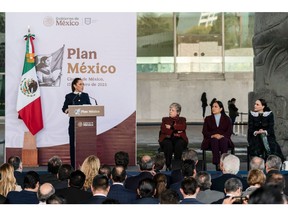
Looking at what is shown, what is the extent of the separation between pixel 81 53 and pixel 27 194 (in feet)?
Result: 14.6

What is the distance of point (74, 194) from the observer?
5324 mm

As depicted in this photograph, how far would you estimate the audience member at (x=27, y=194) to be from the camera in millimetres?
5238

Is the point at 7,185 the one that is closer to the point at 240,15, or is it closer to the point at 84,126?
the point at 84,126

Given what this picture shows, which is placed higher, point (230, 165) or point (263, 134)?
point (263, 134)

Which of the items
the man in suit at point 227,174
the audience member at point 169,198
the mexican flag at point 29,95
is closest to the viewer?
the audience member at point 169,198

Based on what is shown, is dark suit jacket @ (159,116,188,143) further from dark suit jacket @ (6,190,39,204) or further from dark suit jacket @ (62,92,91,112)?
dark suit jacket @ (6,190,39,204)

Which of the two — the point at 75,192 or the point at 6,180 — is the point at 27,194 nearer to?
the point at 75,192

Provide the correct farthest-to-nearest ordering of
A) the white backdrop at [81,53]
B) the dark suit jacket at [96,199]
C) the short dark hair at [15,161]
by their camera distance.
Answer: the white backdrop at [81,53], the short dark hair at [15,161], the dark suit jacket at [96,199]

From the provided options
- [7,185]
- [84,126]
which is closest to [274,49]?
[84,126]

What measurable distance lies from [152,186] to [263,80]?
6.08 metres

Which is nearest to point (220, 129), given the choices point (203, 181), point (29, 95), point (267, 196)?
point (29, 95)

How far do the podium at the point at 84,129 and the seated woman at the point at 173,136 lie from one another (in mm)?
913

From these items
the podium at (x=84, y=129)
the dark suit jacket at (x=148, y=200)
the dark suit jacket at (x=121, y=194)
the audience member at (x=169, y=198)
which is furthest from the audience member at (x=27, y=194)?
the podium at (x=84, y=129)

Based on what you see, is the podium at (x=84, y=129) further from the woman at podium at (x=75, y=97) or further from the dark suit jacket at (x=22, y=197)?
the dark suit jacket at (x=22, y=197)
